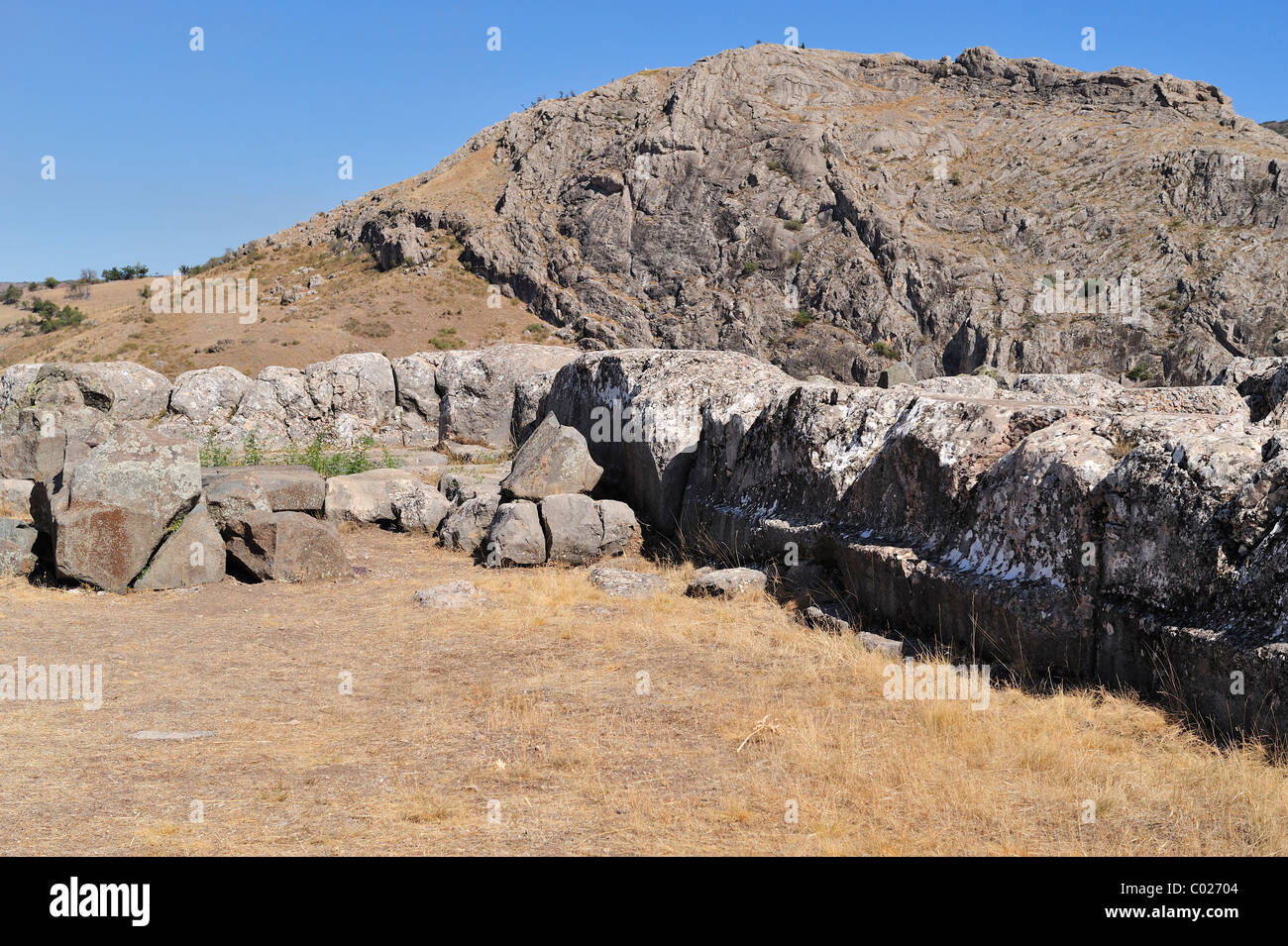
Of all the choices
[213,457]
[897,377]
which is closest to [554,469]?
[213,457]

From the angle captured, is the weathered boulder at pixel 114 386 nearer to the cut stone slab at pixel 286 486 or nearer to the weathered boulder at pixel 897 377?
the cut stone slab at pixel 286 486

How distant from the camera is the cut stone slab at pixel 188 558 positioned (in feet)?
33.1

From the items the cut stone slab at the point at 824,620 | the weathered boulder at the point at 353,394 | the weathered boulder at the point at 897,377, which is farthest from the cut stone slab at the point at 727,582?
the weathered boulder at the point at 897,377

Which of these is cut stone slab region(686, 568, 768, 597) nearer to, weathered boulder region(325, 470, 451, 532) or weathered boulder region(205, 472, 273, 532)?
weathered boulder region(325, 470, 451, 532)

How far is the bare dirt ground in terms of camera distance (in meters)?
4.61

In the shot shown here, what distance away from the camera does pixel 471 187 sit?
2702 inches

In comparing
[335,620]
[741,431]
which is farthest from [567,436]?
[335,620]

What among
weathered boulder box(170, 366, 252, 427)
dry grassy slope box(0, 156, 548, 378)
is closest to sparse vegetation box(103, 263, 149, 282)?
dry grassy slope box(0, 156, 548, 378)

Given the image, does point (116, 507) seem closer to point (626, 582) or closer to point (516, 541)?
point (516, 541)

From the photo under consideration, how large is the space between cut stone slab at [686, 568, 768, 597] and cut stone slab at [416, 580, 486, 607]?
2063 mm

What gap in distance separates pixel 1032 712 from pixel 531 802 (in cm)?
304

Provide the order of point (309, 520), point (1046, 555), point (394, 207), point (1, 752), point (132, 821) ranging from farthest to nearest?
point (394, 207) → point (309, 520) → point (1046, 555) → point (1, 752) → point (132, 821)

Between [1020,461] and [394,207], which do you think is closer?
[1020,461]

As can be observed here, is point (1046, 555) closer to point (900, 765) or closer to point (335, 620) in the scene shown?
point (900, 765)
